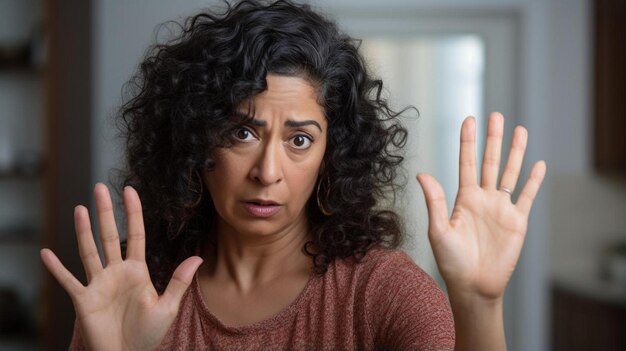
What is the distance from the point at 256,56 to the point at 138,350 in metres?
0.44

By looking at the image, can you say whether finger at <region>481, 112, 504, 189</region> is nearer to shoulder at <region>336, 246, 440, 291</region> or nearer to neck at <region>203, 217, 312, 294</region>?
shoulder at <region>336, 246, 440, 291</region>

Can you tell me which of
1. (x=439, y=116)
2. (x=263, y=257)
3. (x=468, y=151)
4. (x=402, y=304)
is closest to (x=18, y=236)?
(x=439, y=116)

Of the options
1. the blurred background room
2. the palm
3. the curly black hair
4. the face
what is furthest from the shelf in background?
the palm

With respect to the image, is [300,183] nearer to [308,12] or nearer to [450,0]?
[308,12]

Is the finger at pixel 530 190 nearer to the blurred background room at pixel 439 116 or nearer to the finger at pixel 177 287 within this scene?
Answer: the finger at pixel 177 287

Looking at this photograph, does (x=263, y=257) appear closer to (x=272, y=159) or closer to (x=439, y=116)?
(x=272, y=159)

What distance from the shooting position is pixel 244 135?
1085 mm

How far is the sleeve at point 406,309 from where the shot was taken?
3.13 feet

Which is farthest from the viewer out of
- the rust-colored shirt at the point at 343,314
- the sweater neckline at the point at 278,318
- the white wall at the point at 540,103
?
the white wall at the point at 540,103

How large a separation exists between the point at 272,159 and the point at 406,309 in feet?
0.91

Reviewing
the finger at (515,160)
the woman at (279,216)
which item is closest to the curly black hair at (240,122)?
Answer: the woman at (279,216)

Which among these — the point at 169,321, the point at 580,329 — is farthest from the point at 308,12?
the point at 580,329

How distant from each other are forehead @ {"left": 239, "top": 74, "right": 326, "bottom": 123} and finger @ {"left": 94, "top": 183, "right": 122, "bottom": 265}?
0.24m

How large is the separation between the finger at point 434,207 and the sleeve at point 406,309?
114mm
